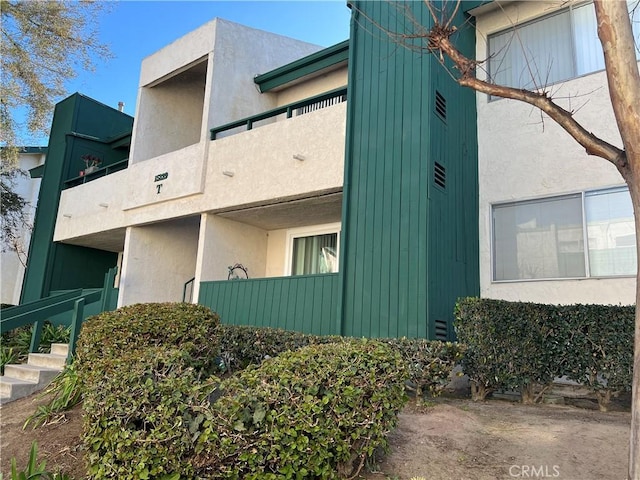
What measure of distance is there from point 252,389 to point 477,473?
6.21 ft

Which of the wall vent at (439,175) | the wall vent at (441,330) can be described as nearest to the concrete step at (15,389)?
the wall vent at (441,330)

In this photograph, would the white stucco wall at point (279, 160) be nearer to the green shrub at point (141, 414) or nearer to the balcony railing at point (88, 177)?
the green shrub at point (141, 414)

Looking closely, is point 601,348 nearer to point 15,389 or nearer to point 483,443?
point 483,443

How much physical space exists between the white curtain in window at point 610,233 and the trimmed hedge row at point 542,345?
1364 millimetres

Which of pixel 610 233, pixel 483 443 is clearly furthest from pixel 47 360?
pixel 610 233

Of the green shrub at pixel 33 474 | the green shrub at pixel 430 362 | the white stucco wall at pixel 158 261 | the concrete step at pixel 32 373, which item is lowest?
the green shrub at pixel 33 474

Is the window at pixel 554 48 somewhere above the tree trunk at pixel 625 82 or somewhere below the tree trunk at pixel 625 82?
above

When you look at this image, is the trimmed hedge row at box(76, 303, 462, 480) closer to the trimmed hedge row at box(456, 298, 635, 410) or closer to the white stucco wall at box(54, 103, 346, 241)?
the trimmed hedge row at box(456, 298, 635, 410)

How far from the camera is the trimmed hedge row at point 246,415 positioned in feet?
11.6

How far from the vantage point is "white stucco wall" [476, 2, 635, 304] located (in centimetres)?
752

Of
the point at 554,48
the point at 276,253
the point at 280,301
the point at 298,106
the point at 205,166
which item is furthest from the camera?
the point at 276,253

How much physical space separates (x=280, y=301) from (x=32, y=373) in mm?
4383

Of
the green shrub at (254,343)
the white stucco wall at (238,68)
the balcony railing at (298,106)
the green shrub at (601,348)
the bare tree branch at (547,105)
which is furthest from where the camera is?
the white stucco wall at (238,68)

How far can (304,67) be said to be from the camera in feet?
37.6
